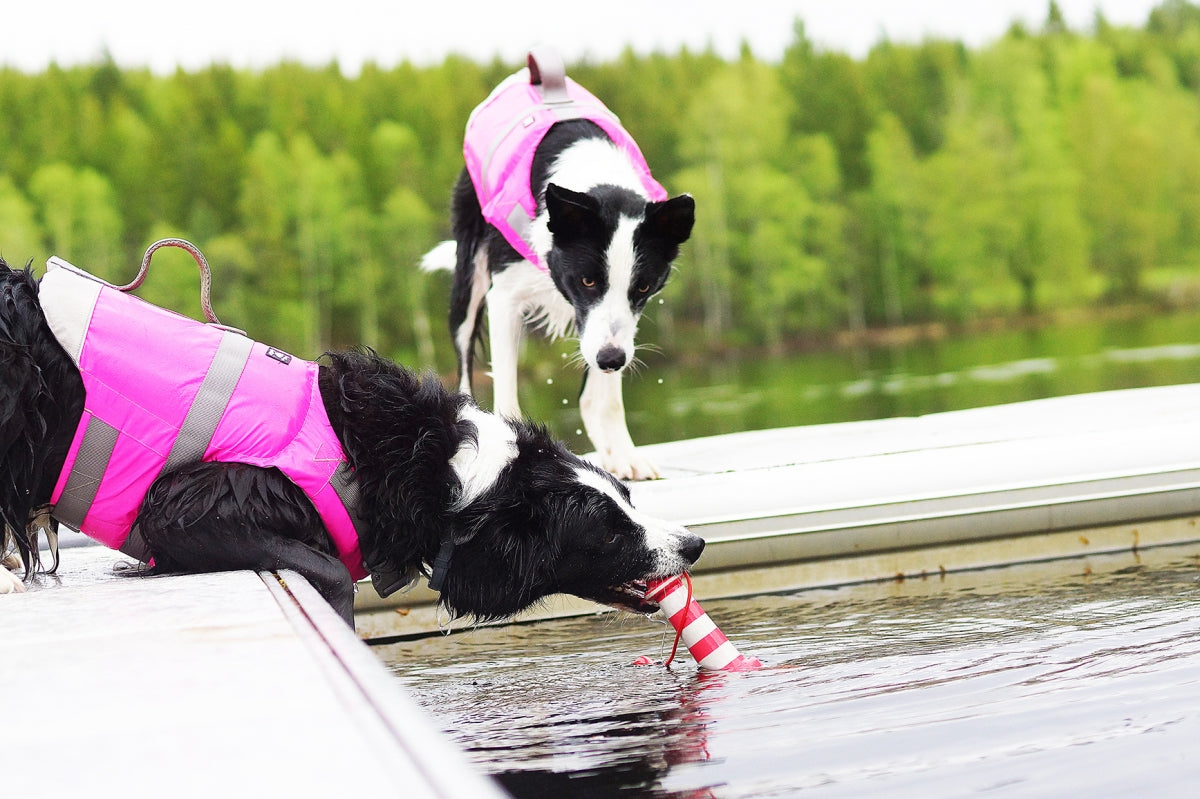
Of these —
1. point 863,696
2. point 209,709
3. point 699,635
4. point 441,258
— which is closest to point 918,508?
point 699,635

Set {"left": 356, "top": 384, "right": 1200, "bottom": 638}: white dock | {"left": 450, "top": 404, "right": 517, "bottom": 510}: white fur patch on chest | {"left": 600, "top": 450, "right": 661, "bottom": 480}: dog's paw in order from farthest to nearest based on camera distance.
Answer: {"left": 600, "top": 450, "right": 661, "bottom": 480}: dog's paw, {"left": 356, "top": 384, "right": 1200, "bottom": 638}: white dock, {"left": 450, "top": 404, "right": 517, "bottom": 510}: white fur patch on chest

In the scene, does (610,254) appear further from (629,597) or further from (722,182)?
(722,182)

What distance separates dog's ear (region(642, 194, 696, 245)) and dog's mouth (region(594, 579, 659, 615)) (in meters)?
1.78

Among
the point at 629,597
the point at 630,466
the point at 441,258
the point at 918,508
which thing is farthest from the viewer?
the point at 441,258

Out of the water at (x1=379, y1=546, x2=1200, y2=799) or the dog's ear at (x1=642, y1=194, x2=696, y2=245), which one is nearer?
the water at (x1=379, y1=546, x2=1200, y2=799)

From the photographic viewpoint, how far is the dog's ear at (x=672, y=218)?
464 centimetres

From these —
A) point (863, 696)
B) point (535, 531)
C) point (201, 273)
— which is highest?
point (201, 273)

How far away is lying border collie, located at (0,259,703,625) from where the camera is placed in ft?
9.43

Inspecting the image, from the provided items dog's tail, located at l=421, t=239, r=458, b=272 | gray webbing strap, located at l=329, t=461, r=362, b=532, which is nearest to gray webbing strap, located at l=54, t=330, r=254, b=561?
gray webbing strap, located at l=329, t=461, r=362, b=532

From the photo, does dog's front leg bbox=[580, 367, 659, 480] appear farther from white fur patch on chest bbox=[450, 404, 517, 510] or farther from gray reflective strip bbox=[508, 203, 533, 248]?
white fur patch on chest bbox=[450, 404, 517, 510]

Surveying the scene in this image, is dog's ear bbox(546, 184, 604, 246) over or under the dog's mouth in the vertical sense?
over

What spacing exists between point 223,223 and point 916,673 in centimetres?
5958

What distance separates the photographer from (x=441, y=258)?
6.22 meters

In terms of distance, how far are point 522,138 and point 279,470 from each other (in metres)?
2.75
